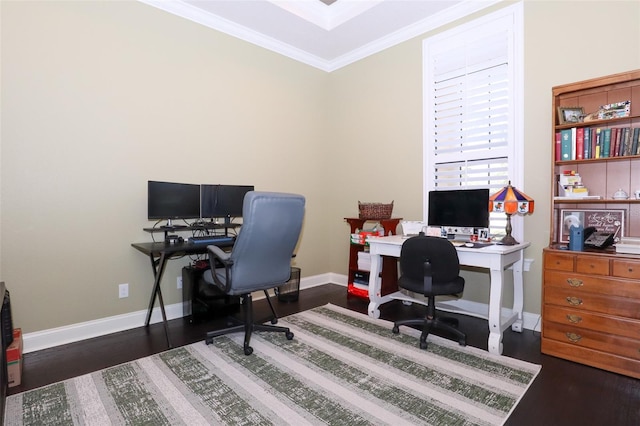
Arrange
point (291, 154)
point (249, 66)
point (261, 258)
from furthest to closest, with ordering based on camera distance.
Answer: point (291, 154)
point (249, 66)
point (261, 258)

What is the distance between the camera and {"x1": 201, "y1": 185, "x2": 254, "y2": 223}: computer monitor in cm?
329

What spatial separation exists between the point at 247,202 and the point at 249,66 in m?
2.26

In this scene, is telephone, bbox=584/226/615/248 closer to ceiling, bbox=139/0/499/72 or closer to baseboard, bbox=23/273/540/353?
baseboard, bbox=23/273/540/353

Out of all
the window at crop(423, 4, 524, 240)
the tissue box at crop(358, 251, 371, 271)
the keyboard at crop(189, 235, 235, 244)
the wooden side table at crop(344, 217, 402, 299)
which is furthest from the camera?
the tissue box at crop(358, 251, 371, 271)

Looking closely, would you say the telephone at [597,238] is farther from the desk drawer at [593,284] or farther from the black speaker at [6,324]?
the black speaker at [6,324]

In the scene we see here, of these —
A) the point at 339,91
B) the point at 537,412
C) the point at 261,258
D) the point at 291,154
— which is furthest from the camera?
the point at 339,91

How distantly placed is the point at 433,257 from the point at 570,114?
158 cm

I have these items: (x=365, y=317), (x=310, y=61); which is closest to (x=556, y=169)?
(x=365, y=317)

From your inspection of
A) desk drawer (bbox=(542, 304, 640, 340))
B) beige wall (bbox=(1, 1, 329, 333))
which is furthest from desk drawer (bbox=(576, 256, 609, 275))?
beige wall (bbox=(1, 1, 329, 333))

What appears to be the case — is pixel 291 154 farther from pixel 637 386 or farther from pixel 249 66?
pixel 637 386

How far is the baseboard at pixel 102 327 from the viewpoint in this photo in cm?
259

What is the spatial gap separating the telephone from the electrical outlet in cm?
380

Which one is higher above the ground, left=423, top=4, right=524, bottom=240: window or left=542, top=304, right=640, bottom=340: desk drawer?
left=423, top=4, right=524, bottom=240: window

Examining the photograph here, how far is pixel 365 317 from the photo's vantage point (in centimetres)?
329
